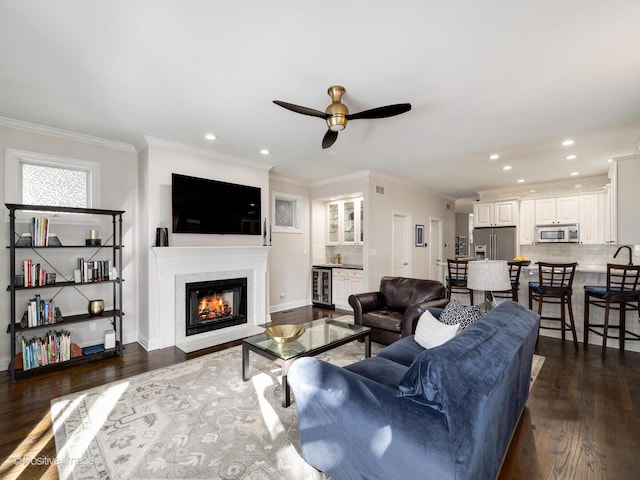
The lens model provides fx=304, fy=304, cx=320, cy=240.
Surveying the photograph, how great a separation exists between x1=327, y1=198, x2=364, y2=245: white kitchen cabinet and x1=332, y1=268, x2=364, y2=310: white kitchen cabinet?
2.15 feet

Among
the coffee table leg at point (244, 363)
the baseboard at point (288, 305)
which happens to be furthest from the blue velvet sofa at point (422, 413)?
the baseboard at point (288, 305)

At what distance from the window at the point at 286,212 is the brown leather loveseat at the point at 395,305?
2623 mm

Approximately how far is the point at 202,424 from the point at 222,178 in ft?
11.0

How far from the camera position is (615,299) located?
365 centimetres

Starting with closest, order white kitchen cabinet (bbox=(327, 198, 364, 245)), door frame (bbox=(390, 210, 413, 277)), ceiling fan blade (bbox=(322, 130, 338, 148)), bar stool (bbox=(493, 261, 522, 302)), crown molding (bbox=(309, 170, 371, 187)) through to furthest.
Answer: ceiling fan blade (bbox=(322, 130, 338, 148))
bar stool (bbox=(493, 261, 522, 302))
crown molding (bbox=(309, 170, 371, 187))
white kitchen cabinet (bbox=(327, 198, 364, 245))
door frame (bbox=(390, 210, 413, 277))

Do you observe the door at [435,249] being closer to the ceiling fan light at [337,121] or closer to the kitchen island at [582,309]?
the kitchen island at [582,309]

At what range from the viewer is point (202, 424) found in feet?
7.28

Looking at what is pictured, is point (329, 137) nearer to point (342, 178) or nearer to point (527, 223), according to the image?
point (342, 178)

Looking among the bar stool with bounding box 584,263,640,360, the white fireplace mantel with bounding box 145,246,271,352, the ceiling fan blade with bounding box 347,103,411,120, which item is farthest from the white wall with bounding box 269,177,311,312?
the bar stool with bounding box 584,263,640,360

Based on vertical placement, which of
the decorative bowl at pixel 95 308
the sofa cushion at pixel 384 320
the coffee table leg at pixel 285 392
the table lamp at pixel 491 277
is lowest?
the coffee table leg at pixel 285 392

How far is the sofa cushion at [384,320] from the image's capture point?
3523mm

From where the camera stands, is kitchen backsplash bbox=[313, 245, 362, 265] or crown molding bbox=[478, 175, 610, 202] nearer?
crown molding bbox=[478, 175, 610, 202]

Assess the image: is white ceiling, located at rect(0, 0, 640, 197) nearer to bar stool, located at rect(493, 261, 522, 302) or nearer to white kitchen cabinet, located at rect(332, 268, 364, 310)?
bar stool, located at rect(493, 261, 522, 302)

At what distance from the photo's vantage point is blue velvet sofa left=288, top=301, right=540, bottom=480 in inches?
47.3
